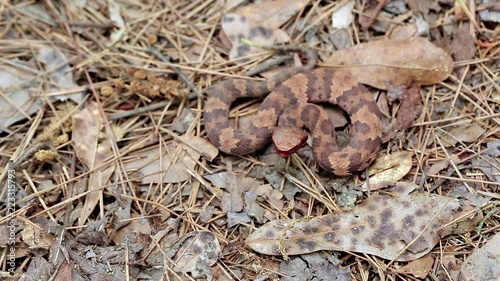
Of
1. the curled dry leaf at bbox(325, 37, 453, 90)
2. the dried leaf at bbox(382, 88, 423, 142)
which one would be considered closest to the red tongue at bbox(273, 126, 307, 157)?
the dried leaf at bbox(382, 88, 423, 142)

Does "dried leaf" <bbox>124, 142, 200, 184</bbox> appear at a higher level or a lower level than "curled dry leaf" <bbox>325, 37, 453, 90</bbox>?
lower

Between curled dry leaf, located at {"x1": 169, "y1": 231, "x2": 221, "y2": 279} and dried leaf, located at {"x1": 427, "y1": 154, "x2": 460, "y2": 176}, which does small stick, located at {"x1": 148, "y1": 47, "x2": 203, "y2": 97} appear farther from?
dried leaf, located at {"x1": 427, "y1": 154, "x2": 460, "y2": 176}

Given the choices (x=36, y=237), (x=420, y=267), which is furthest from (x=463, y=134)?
(x=36, y=237)

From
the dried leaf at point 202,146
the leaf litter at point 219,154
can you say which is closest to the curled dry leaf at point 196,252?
the leaf litter at point 219,154

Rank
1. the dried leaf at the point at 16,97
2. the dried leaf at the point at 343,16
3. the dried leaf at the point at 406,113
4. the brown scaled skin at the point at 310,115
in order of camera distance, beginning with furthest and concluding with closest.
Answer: the dried leaf at the point at 343,16, the dried leaf at the point at 16,97, the dried leaf at the point at 406,113, the brown scaled skin at the point at 310,115

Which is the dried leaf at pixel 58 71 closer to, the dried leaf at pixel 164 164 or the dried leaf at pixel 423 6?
the dried leaf at pixel 164 164

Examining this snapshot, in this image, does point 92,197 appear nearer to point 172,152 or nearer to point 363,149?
point 172,152

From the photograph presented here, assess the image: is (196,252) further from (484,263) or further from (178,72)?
(484,263)

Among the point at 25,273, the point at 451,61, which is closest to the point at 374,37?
the point at 451,61
